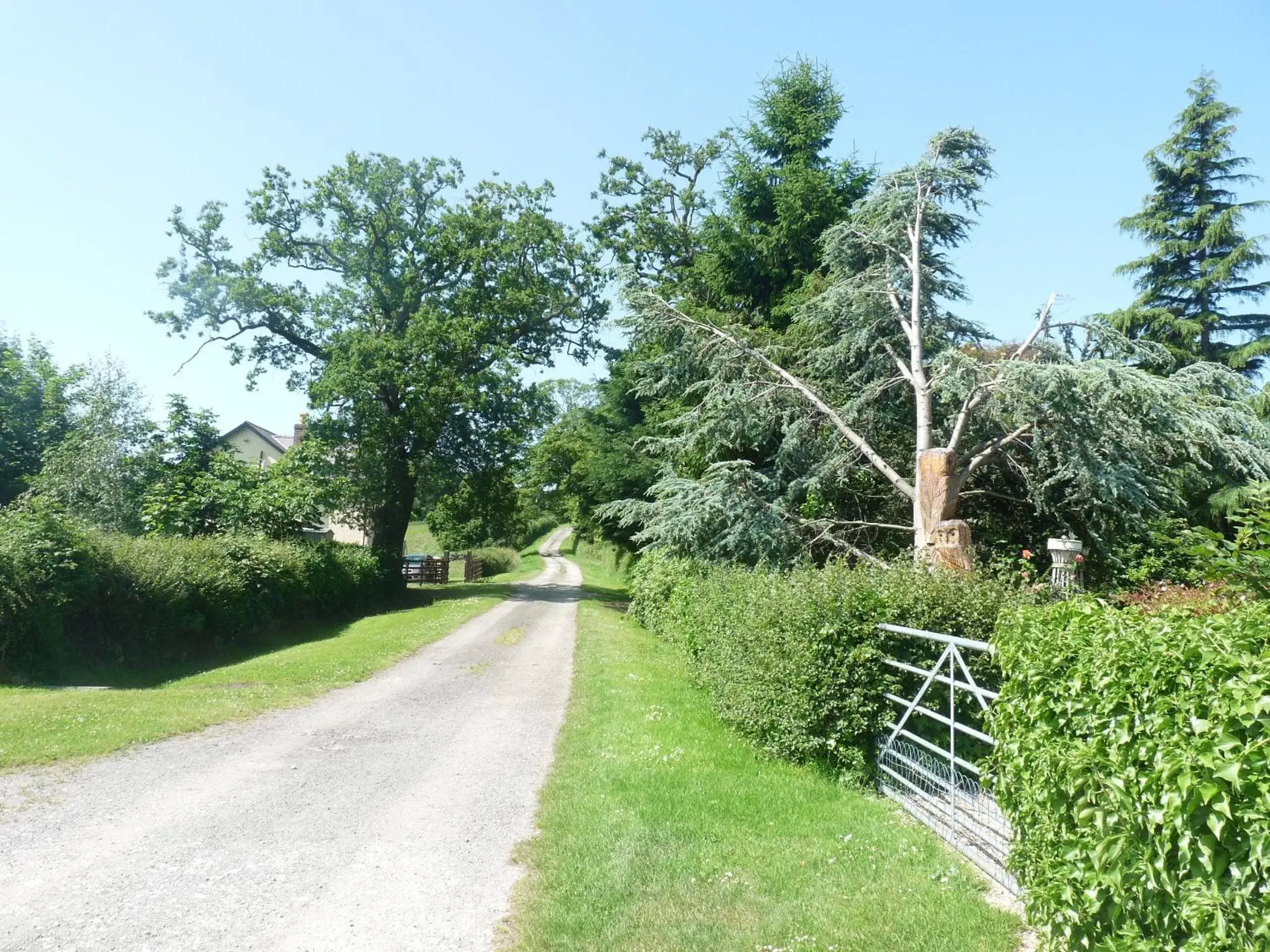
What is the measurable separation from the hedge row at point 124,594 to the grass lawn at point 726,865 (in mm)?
10404

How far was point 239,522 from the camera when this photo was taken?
2538cm

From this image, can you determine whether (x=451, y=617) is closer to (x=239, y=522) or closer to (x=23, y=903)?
(x=239, y=522)

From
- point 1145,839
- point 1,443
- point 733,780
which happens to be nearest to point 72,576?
point 733,780

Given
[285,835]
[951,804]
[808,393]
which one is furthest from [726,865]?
[808,393]

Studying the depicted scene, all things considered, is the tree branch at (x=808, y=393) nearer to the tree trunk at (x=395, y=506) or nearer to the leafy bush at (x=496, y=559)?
the tree trunk at (x=395, y=506)

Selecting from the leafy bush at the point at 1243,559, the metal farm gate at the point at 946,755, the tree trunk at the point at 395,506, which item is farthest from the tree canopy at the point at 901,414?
the tree trunk at the point at 395,506

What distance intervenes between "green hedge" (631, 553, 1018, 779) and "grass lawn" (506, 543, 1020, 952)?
0.38m

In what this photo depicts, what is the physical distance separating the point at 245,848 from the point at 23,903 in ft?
4.67

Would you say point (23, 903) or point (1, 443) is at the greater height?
point (1, 443)

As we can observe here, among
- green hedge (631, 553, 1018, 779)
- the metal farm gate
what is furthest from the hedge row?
the metal farm gate

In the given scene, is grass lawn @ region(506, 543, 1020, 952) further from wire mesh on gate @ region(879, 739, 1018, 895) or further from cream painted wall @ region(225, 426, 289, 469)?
cream painted wall @ region(225, 426, 289, 469)

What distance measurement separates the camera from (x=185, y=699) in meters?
12.5

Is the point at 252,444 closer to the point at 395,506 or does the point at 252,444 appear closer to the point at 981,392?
the point at 395,506

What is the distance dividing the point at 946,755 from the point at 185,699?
1083 cm
